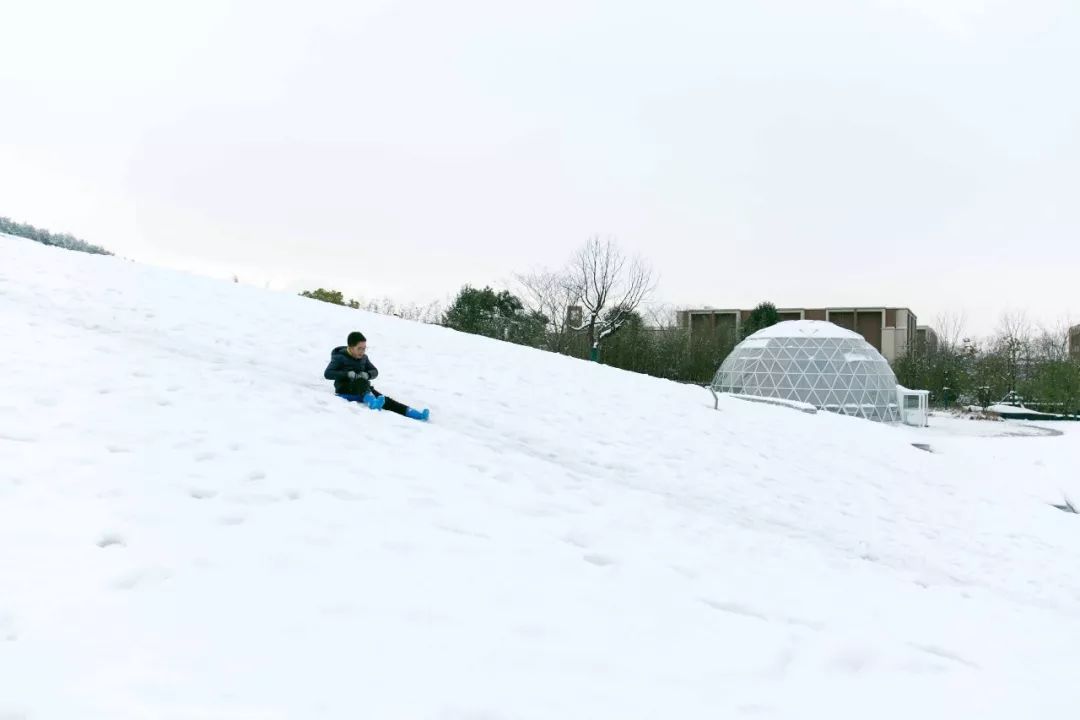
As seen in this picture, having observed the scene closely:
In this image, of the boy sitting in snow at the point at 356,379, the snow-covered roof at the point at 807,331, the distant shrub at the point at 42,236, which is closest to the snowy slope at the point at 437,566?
the boy sitting in snow at the point at 356,379

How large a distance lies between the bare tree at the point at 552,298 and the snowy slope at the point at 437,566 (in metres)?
30.8

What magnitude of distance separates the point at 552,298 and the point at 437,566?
3967cm

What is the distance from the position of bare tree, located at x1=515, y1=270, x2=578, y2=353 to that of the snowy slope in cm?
3082

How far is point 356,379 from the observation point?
8.71m

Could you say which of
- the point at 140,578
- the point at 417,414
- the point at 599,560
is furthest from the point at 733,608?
the point at 417,414

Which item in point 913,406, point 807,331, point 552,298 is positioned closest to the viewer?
point 913,406

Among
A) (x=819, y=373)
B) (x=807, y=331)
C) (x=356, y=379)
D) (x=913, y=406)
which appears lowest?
(x=913, y=406)

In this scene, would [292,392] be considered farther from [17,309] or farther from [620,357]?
[620,357]

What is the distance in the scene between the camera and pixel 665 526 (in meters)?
6.54

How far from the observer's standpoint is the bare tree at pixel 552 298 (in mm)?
42531

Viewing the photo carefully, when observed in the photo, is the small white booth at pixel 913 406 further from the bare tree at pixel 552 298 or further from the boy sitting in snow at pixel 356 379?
the boy sitting in snow at pixel 356 379

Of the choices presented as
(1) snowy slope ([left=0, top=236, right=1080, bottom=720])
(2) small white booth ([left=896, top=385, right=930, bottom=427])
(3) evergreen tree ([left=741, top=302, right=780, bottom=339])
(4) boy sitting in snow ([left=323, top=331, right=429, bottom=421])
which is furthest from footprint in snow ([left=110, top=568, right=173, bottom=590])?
(3) evergreen tree ([left=741, top=302, right=780, bottom=339])

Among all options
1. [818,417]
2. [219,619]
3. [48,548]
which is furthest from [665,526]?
[818,417]

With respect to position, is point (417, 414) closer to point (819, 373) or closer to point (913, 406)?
point (819, 373)
